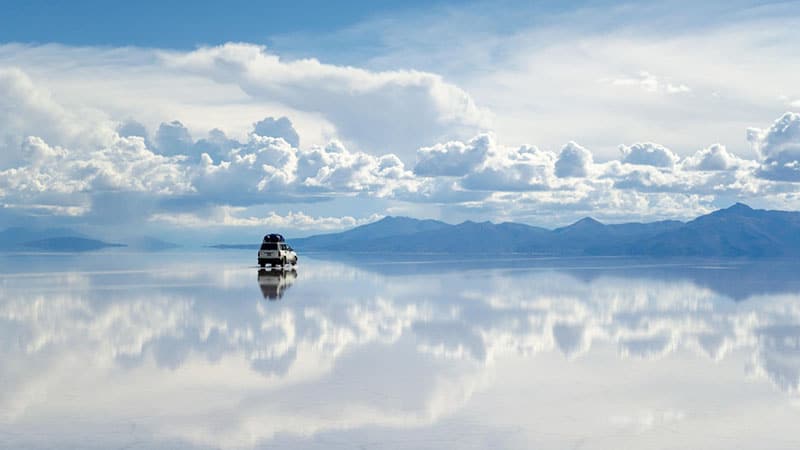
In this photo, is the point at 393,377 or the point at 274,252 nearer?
the point at 393,377

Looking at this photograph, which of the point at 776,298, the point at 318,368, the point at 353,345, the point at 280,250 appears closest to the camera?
the point at 318,368

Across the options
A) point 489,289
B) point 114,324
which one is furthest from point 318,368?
point 489,289

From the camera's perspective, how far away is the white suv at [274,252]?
9762 centimetres

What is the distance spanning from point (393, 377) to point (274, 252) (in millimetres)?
76739

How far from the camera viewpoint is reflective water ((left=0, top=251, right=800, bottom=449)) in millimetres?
15969

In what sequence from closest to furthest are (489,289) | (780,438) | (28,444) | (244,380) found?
(28,444), (780,438), (244,380), (489,289)

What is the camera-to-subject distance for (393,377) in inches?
882

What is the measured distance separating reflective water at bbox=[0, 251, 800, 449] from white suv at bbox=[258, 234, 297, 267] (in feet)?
174

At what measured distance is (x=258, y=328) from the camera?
3344 cm

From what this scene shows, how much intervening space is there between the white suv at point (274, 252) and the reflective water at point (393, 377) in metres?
53.0

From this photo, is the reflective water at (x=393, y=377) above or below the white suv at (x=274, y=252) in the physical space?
below

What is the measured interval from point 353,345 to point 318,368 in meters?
5.28

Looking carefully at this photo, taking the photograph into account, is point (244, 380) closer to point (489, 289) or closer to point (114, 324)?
point (114, 324)

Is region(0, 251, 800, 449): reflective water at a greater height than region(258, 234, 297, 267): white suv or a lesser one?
lesser
